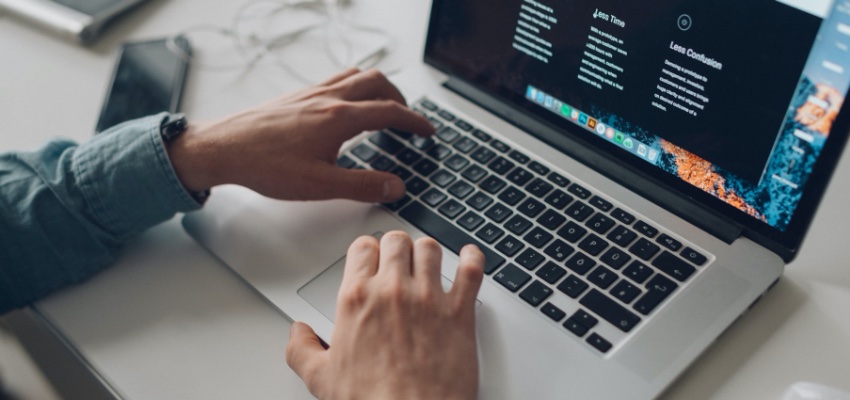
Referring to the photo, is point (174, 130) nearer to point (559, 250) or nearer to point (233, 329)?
point (233, 329)

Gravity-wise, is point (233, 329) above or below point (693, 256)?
below

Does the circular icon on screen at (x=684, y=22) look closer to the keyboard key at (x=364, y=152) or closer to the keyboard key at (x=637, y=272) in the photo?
the keyboard key at (x=637, y=272)

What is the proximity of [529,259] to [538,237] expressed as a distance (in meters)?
0.03

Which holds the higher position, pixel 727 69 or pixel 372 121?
pixel 727 69

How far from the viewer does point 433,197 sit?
2.47 ft

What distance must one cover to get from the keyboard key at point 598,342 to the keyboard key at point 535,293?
5 cm

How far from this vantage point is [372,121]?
0.78 metres

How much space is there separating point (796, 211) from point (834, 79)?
0.12m

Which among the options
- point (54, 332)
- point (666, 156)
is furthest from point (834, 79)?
point (54, 332)

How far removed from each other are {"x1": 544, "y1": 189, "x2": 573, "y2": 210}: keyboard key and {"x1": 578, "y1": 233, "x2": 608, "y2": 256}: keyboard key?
0.05 m

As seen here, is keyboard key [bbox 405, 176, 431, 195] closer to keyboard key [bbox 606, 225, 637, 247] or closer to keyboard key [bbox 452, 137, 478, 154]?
keyboard key [bbox 452, 137, 478, 154]

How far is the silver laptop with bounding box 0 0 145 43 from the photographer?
100 centimetres

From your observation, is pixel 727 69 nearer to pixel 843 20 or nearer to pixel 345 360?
pixel 843 20

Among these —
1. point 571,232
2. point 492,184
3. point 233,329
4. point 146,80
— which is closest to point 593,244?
point 571,232
